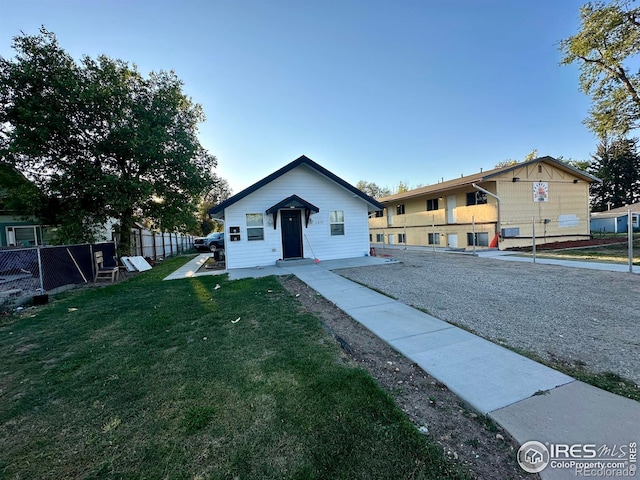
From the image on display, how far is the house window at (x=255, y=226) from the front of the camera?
12.4 meters

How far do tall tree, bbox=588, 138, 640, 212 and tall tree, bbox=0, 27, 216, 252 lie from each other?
4910 cm

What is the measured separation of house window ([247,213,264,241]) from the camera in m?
12.4

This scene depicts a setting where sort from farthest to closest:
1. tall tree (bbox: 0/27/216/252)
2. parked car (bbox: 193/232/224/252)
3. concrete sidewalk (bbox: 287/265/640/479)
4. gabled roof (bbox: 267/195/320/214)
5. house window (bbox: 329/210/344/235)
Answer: parked car (bbox: 193/232/224/252) → house window (bbox: 329/210/344/235) → gabled roof (bbox: 267/195/320/214) → tall tree (bbox: 0/27/216/252) → concrete sidewalk (bbox: 287/265/640/479)

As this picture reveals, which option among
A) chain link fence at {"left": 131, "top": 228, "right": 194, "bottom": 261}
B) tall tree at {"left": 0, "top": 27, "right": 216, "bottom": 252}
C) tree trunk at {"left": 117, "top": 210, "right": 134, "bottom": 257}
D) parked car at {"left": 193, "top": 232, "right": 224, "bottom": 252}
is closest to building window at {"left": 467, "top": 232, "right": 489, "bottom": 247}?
tall tree at {"left": 0, "top": 27, "right": 216, "bottom": 252}

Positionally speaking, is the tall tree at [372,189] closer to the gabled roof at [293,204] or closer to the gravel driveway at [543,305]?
the gabled roof at [293,204]

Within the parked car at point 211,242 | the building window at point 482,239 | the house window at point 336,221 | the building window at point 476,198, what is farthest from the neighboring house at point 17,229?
the building window at point 482,239

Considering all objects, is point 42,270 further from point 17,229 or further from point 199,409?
point 17,229

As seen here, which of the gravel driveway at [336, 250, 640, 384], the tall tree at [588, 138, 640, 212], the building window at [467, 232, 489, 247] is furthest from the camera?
the tall tree at [588, 138, 640, 212]

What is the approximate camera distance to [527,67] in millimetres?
13875

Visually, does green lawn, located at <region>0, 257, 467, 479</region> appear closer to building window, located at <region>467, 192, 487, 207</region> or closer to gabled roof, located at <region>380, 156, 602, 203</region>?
gabled roof, located at <region>380, 156, 602, 203</region>

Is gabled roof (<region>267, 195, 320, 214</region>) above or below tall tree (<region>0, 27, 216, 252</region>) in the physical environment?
below

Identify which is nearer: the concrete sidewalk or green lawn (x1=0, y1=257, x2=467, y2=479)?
green lawn (x1=0, y1=257, x2=467, y2=479)

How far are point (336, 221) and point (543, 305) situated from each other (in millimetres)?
9511

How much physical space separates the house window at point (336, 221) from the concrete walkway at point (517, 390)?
9.48 m
